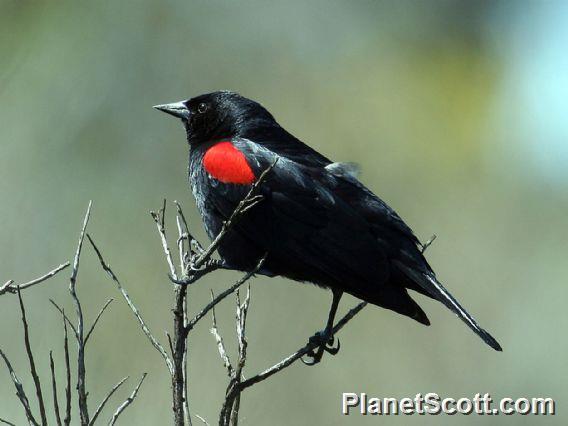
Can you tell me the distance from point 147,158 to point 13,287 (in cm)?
710

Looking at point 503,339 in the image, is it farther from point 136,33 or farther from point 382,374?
point 136,33

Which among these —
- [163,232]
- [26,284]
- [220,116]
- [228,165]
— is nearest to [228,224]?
[163,232]

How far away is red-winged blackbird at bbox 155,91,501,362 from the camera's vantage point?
357 centimetres

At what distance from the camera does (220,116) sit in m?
4.48

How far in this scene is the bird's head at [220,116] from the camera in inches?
171

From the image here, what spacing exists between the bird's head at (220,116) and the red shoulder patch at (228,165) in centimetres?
30

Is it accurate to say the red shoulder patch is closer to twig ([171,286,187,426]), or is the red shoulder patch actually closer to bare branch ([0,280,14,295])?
twig ([171,286,187,426])

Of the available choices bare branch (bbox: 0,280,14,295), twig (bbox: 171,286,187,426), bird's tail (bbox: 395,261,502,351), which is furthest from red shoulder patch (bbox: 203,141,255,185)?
bare branch (bbox: 0,280,14,295)

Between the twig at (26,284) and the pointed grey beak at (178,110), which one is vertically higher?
the pointed grey beak at (178,110)

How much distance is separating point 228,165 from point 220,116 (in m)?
0.67

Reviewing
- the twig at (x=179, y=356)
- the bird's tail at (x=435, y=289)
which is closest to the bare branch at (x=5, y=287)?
the twig at (x=179, y=356)

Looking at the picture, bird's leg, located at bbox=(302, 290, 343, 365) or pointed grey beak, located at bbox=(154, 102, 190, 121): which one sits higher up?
pointed grey beak, located at bbox=(154, 102, 190, 121)

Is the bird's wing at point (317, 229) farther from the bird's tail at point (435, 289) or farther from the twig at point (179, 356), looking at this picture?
the twig at point (179, 356)

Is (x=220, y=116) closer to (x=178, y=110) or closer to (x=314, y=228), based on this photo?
(x=178, y=110)
